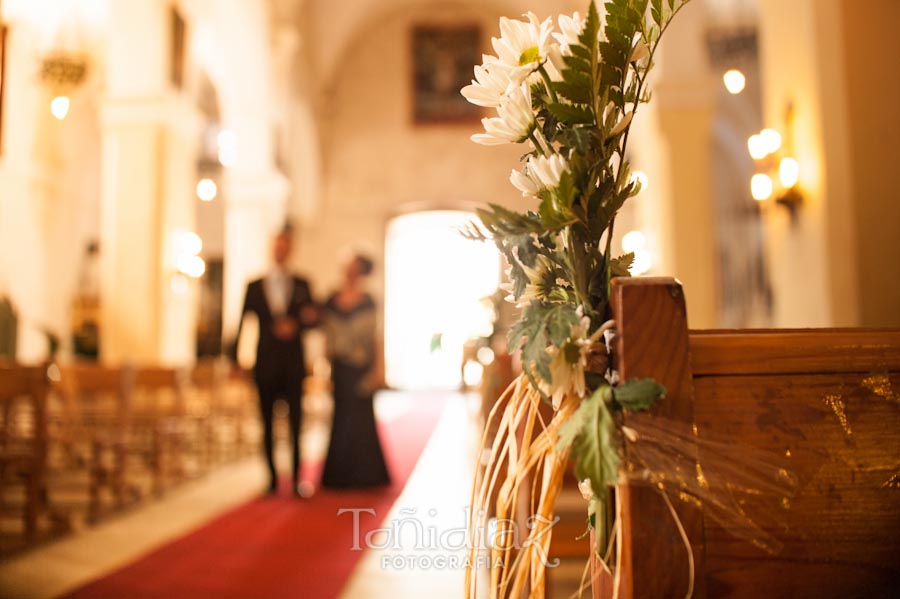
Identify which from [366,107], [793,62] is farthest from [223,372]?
[366,107]

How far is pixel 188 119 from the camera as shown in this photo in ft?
27.5

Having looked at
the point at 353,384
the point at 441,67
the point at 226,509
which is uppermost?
the point at 441,67

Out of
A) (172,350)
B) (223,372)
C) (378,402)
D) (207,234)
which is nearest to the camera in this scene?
(223,372)

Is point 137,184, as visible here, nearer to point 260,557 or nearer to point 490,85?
point 260,557

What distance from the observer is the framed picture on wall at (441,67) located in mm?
17453

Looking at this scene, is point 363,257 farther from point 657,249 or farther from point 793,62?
point 793,62

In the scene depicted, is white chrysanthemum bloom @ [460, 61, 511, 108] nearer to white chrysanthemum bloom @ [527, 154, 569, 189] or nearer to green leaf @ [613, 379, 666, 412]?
white chrysanthemum bloom @ [527, 154, 569, 189]

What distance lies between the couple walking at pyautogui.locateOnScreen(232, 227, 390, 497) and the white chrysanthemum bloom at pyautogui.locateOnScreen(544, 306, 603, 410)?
14.5 ft

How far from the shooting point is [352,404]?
5594 millimetres

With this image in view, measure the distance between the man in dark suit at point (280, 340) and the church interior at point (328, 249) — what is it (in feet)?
0.25

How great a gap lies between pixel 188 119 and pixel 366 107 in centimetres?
963

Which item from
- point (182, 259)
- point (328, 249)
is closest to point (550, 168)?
point (182, 259)

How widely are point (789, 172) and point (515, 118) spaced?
495cm

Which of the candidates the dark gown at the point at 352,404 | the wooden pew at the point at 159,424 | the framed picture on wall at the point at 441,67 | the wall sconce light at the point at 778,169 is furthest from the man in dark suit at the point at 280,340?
the framed picture on wall at the point at 441,67
